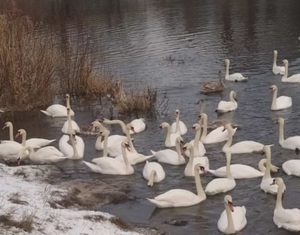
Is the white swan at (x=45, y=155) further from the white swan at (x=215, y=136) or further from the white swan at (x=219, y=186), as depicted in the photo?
the white swan at (x=219, y=186)

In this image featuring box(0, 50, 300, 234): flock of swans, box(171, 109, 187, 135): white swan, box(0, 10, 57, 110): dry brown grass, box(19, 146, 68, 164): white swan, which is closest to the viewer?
box(0, 50, 300, 234): flock of swans

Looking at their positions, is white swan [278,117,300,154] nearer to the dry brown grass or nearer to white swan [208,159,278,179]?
white swan [208,159,278,179]

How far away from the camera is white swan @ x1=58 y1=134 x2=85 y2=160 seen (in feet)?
45.7

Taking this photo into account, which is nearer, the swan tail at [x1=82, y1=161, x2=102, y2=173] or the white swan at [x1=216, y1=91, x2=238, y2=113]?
the swan tail at [x1=82, y1=161, x2=102, y2=173]

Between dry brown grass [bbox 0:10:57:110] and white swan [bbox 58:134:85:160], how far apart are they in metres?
4.68

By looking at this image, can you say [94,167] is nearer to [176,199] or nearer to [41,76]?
[176,199]

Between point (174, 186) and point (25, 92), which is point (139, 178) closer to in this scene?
point (174, 186)

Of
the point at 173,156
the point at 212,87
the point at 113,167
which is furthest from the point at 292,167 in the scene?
the point at 212,87

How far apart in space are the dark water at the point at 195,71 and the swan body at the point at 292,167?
152mm

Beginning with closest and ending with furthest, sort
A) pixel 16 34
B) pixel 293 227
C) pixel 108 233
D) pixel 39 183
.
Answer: pixel 108 233
pixel 293 227
pixel 39 183
pixel 16 34

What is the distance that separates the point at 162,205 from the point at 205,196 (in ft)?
2.86

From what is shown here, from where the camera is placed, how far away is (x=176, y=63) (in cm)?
2523

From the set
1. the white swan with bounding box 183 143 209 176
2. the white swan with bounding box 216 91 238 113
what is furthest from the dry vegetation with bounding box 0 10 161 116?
the white swan with bounding box 183 143 209 176

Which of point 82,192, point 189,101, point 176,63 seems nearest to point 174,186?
point 82,192
